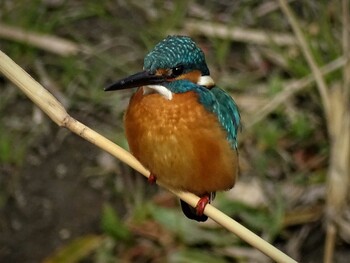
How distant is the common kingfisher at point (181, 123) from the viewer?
6.87ft

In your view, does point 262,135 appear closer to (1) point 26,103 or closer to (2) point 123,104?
(2) point 123,104

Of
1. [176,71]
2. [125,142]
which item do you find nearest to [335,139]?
[125,142]

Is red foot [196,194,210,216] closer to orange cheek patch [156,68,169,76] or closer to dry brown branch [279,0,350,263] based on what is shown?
orange cheek patch [156,68,169,76]

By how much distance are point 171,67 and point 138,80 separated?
13 cm

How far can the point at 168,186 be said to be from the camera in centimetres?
216

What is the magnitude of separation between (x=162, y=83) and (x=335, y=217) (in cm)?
188

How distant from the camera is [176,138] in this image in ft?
7.09

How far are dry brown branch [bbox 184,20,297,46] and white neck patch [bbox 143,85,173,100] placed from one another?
8.10 feet

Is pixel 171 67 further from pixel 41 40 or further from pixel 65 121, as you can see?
pixel 41 40

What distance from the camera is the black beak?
6.09 ft

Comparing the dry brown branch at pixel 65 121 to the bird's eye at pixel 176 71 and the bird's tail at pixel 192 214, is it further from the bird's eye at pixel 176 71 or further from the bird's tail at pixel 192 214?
the bird's tail at pixel 192 214

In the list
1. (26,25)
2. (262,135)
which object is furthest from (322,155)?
(26,25)

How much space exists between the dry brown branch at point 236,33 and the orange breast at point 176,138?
2391 mm

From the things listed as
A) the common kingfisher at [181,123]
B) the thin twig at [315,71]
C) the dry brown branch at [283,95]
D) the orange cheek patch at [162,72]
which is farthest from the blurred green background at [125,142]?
the orange cheek patch at [162,72]
